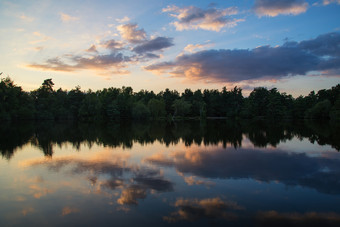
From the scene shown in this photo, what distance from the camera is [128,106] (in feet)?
260

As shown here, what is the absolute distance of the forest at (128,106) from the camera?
66.7 meters

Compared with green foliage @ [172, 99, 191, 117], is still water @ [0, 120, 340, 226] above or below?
below

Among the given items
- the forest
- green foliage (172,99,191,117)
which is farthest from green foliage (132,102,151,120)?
green foliage (172,99,191,117)

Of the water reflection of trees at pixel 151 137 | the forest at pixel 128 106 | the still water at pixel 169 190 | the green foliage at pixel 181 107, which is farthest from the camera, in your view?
the green foliage at pixel 181 107

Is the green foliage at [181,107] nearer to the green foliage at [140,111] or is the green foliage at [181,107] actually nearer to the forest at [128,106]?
the forest at [128,106]

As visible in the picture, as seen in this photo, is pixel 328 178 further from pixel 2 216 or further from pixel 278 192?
pixel 2 216

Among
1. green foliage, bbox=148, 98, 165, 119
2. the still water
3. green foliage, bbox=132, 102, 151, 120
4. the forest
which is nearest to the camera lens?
the still water

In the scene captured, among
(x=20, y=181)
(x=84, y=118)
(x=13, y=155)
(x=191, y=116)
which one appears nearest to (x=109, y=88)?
(x=84, y=118)

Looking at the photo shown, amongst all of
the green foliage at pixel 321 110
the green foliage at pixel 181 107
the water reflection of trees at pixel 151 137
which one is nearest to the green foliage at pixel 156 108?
the green foliage at pixel 181 107

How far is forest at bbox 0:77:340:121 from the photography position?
66.7m

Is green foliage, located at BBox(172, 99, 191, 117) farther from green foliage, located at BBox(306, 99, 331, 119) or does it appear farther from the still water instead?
the still water

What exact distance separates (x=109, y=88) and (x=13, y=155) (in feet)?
259

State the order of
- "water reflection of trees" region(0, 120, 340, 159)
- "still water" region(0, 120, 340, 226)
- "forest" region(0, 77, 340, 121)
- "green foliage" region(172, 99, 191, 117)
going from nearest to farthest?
"still water" region(0, 120, 340, 226) → "water reflection of trees" region(0, 120, 340, 159) → "forest" region(0, 77, 340, 121) → "green foliage" region(172, 99, 191, 117)

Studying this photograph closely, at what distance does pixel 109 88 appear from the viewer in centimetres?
9150
